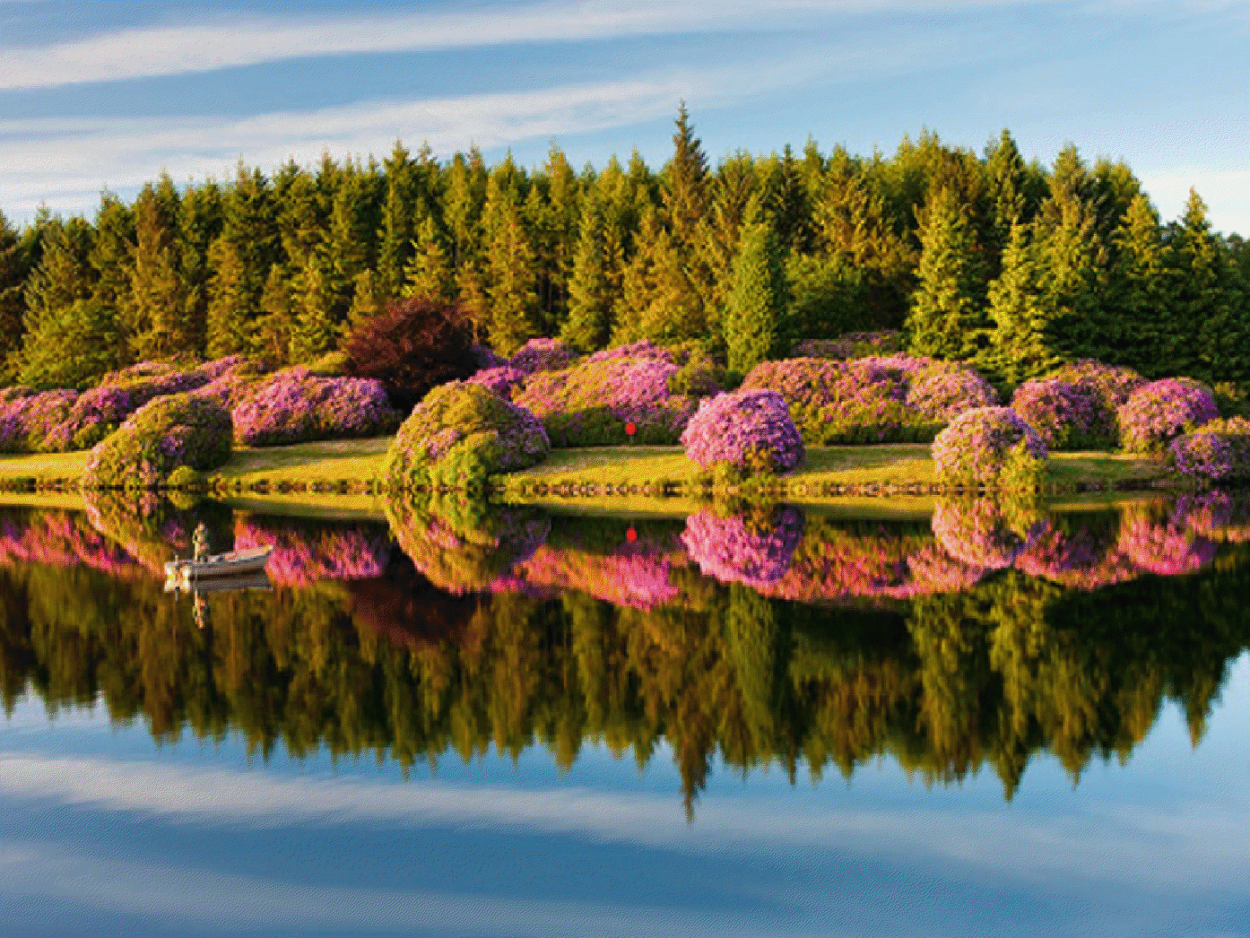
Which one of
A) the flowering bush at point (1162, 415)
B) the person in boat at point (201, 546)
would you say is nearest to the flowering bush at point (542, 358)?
the flowering bush at point (1162, 415)

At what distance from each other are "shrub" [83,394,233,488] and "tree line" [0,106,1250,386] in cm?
2172

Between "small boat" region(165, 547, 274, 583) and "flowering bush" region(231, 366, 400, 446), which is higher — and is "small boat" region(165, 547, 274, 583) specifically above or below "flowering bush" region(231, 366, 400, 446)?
below

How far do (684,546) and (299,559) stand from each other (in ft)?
23.5

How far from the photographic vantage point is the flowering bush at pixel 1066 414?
39.1 m

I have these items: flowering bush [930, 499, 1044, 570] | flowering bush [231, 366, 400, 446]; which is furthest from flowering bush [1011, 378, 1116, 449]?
flowering bush [231, 366, 400, 446]

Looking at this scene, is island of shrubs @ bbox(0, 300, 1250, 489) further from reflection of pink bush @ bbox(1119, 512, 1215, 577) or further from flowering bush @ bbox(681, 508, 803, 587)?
reflection of pink bush @ bbox(1119, 512, 1215, 577)

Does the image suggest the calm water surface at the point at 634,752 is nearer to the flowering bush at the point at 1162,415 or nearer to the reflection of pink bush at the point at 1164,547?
the reflection of pink bush at the point at 1164,547

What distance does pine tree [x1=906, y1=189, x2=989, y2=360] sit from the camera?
161ft

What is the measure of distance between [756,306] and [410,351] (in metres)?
14.7

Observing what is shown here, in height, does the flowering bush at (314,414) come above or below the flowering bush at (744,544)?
above

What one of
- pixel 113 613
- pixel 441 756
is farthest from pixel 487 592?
pixel 441 756

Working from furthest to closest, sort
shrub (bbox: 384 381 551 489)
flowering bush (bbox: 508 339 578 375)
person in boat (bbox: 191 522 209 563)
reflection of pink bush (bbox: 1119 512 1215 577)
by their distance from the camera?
flowering bush (bbox: 508 339 578 375) → shrub (bbox: 384 381 551 489) → person in boat (bbox: 191 522 209 563) → reflection of pink bush (bbox: 1119 512 1215 577)

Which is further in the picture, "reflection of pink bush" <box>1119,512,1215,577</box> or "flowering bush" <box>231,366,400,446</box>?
"flowering bush" <box>231,366,400,446</box>

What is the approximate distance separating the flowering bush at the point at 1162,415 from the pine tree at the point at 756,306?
16.2m
